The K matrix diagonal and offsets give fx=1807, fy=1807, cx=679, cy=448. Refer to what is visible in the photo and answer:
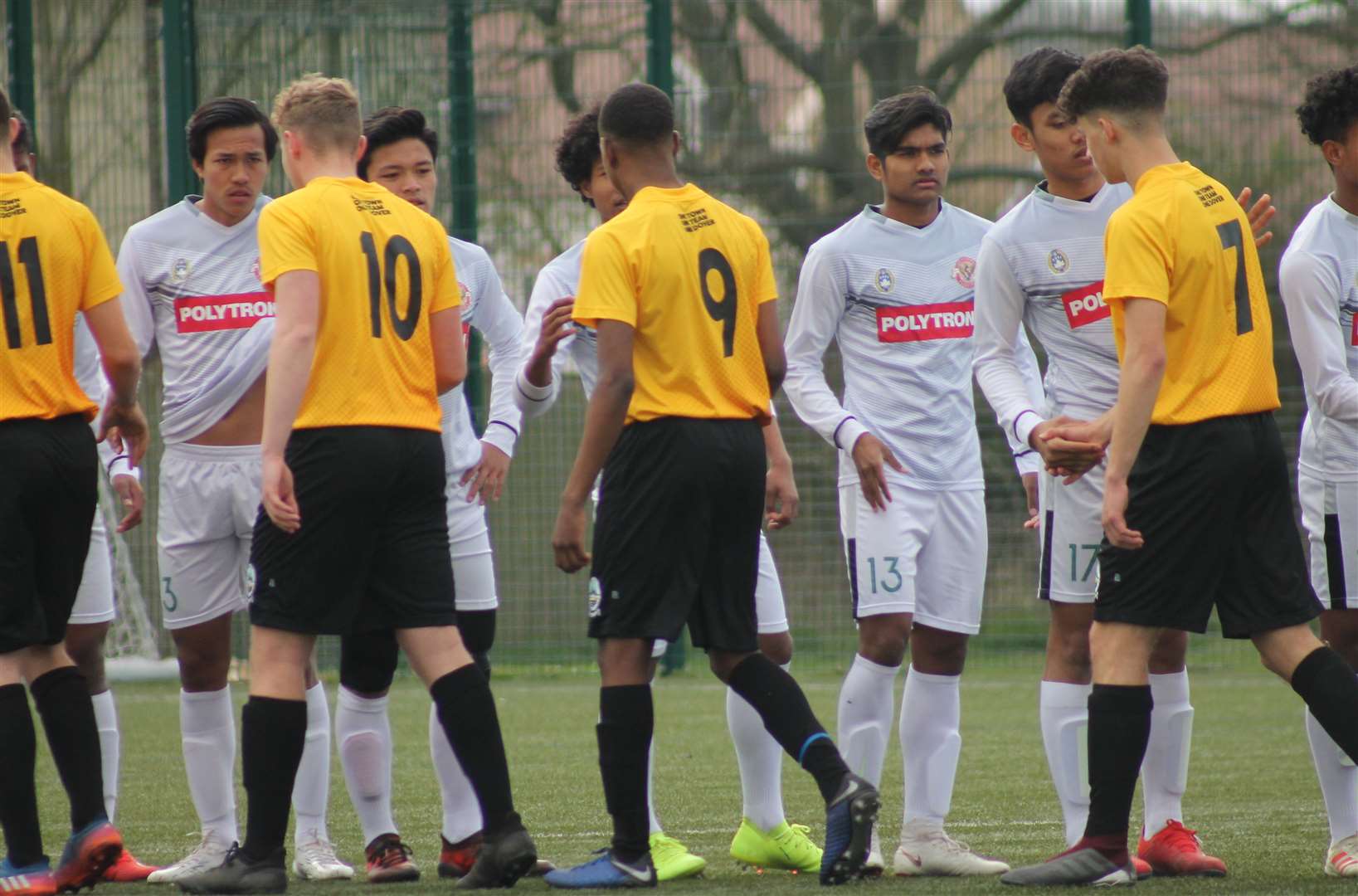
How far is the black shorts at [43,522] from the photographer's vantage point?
4.76 meters

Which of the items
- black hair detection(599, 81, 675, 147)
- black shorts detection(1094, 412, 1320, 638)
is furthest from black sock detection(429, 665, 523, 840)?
black shorts detection(1094, 412, 1320, 638)

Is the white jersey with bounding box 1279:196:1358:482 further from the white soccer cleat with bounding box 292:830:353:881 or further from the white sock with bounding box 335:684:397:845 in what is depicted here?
the white soccer cleat with bounding box 292:830:353:881

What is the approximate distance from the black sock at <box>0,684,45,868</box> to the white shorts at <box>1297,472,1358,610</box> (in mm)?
3636

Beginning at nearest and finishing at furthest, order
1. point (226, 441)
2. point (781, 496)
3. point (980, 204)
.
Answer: point (781, 496) < point (226, 441) < point (980, 204)

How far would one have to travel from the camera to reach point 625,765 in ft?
15.7

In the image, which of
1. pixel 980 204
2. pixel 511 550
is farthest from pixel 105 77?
pixel 980 204

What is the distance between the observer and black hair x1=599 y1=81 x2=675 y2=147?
4.86 metres

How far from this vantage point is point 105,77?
1239 cm

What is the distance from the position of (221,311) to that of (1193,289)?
113 inches

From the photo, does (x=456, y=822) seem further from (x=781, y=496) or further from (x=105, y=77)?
(x=105, y=77)

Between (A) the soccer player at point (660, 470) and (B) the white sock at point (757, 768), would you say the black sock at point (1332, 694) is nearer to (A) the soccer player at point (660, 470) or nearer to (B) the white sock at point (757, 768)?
(A) the soccer player at point (660, 470)

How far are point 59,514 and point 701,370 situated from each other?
1777 millimetres

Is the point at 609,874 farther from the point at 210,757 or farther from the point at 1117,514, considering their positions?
the point at 1117,514

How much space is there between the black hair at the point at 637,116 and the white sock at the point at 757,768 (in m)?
1.70
